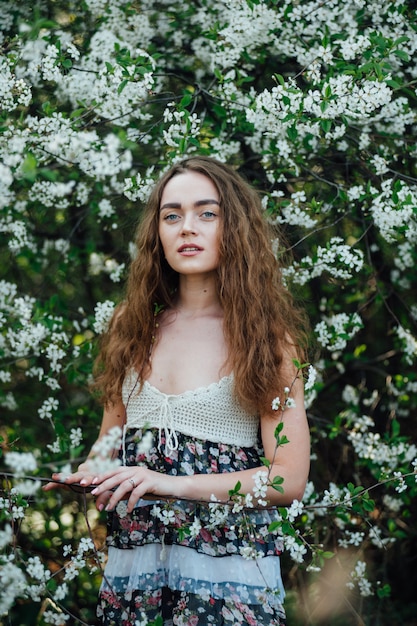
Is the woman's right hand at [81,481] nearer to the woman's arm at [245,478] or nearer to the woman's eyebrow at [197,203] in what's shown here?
the woman's arm at [245,478]

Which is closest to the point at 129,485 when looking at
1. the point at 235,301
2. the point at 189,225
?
the point at 235,301

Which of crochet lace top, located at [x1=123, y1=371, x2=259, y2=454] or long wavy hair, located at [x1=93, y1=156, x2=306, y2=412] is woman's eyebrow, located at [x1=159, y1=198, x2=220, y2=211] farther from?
crochet lace top, located at [x1=123, y1=371, x2=259, y2=454]

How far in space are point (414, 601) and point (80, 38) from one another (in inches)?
111

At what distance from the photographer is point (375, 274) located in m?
2.86

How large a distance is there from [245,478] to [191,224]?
0.69 metres

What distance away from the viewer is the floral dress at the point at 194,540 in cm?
174

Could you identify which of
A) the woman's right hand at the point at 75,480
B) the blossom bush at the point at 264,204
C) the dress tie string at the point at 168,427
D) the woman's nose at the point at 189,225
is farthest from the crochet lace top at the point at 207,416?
the woman's nose at the point at 189,225

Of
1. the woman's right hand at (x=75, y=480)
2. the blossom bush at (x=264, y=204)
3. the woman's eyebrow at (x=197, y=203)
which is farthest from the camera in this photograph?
the blossom bush at (x=264, y=204)

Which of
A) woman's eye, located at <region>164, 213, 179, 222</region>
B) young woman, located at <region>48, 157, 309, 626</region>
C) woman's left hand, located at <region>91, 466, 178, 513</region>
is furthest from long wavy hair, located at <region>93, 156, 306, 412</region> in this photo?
woman's left hand, located at <region>91, 466, 178, 513</region>

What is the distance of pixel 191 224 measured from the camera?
195 centimetres

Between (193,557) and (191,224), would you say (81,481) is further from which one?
(191,224)

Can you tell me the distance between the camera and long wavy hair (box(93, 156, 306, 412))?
1.90 meters

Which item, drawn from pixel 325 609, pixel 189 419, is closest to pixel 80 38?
pixel 189 419

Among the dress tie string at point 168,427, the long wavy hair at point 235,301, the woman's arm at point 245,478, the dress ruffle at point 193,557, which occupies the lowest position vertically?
the dress ruffle at point 193,557
